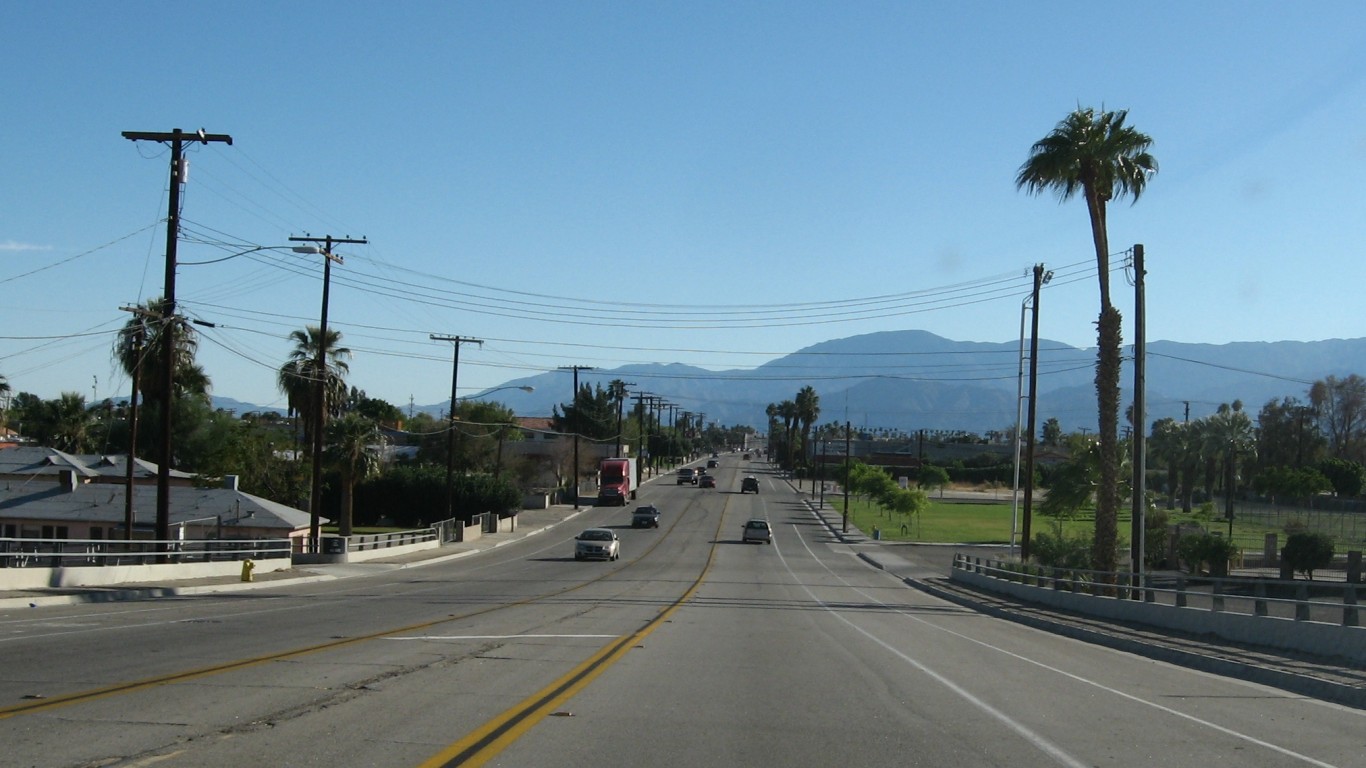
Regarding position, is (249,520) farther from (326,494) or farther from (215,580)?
(326,494)

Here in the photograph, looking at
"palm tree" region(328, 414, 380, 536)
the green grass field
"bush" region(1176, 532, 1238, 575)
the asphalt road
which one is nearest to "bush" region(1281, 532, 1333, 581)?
"bush" region(1176, 532, 1238, 575)

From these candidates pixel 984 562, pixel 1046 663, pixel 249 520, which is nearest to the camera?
pixel 1046 663

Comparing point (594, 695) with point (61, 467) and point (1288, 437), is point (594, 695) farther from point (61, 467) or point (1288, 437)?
point (1288, 437)

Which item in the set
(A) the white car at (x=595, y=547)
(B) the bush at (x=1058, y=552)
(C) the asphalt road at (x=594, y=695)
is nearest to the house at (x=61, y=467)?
(A) the white car at (x=595, y=547)

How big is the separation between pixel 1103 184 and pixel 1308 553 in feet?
75.0

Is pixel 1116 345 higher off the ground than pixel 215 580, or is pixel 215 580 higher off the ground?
pixel 1116 345

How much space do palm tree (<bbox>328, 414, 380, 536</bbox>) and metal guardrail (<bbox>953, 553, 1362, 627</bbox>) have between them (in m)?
34.1

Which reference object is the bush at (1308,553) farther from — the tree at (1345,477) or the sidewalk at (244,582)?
the tree at (1345,477)

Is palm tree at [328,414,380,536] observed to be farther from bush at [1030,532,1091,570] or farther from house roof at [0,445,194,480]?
bush at [1030,532,1091,570]

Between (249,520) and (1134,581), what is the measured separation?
37.0 meters

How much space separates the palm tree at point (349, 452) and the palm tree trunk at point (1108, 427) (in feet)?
131

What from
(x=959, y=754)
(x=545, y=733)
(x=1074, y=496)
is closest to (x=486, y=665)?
(x=545, y=733)

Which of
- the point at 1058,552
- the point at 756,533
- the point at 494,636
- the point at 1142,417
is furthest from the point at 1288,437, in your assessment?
the point at 494,636

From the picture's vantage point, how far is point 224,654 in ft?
45.9
